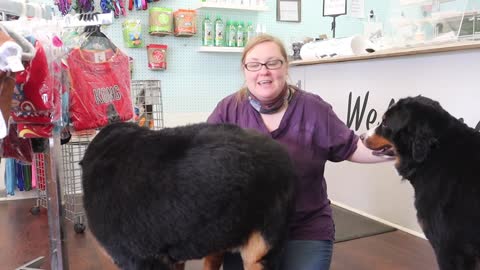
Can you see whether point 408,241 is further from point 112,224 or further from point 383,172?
Answer: point 112,224

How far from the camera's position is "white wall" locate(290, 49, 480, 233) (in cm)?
250

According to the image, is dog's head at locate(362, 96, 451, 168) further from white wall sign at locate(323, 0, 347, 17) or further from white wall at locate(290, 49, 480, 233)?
white wall sign at locate(323, 0, 347, 17)

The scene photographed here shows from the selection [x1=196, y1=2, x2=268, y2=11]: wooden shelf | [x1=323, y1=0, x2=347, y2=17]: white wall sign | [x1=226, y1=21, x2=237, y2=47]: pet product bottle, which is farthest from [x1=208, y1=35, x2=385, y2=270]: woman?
[x1=226, y1=21, x2=237, y2=47]: pet product bottle

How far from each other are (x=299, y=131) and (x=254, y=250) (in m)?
0.69

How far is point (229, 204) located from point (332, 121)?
0.85 meters

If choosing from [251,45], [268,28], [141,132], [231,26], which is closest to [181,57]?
[231,26]

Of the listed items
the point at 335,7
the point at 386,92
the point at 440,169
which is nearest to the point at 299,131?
the point at 440,169

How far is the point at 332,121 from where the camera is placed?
171 cm

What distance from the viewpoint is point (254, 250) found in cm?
108

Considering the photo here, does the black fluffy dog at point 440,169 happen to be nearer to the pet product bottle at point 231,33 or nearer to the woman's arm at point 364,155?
the woman's arm at point 364,155

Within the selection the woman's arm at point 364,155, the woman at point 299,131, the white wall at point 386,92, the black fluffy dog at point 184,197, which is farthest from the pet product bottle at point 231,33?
the black fluffy dog at point 184,197

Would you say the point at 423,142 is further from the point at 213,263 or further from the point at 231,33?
the point at 231,33

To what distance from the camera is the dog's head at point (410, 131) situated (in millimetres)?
1637

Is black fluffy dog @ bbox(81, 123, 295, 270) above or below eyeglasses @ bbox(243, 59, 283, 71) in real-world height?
below
